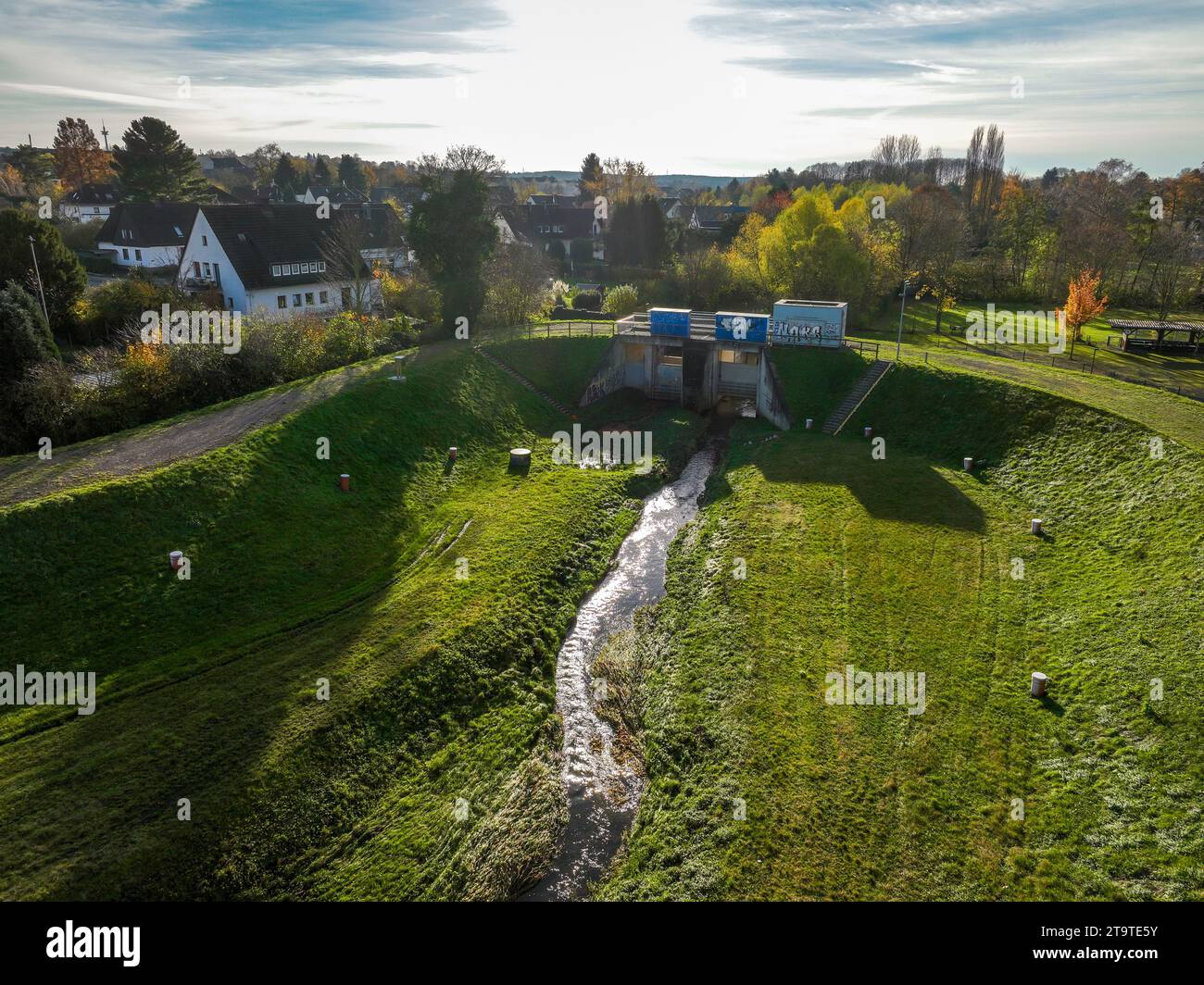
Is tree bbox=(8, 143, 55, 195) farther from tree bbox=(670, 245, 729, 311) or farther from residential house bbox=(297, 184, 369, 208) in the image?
tree bbox=(670, 245, 729, 311)

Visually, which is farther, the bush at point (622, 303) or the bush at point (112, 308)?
the bush at point (622, 303)

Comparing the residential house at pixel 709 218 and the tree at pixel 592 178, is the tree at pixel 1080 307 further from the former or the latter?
the tree at pixel 592 178

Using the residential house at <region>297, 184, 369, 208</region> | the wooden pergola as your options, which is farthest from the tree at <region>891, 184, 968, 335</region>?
the residential house at <region>297, 184, 369, 208</region>

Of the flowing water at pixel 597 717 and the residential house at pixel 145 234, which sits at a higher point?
the residential house at pixel 145 234

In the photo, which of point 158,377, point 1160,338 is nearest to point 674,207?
point 1160,338

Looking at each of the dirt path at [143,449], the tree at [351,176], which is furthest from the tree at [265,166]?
the dirt path at [143,449]

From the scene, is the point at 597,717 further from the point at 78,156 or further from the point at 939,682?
the point at 78,156
